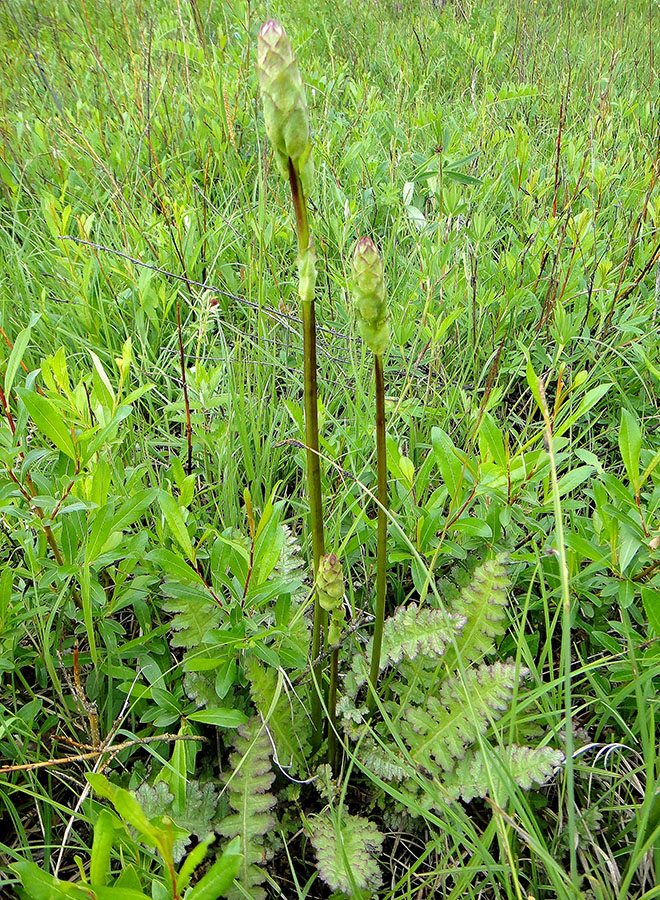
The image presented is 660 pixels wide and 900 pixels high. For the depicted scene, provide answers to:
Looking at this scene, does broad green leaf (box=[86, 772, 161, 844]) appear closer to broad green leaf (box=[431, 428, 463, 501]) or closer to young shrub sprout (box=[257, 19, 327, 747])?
young shrub sprout (box=[257, 19, 327, 747])

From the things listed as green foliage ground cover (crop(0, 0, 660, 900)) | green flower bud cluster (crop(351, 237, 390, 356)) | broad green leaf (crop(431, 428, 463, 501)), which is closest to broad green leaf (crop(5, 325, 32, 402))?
green foliage ground cover (crop(0, 0, 660, 900))

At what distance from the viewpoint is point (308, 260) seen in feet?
2.48

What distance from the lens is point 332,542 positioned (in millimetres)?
1501

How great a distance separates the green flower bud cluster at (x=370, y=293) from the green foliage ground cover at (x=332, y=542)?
0.35 metres

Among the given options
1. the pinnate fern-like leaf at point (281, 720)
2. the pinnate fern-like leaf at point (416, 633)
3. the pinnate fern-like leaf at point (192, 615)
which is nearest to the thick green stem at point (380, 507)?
the pinnate fern-like leaf at point (416, 633)

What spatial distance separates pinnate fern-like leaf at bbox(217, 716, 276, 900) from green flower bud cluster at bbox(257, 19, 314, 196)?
982mm

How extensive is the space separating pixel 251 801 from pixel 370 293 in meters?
0.93

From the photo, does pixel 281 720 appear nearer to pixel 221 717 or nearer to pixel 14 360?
pixel 221 717

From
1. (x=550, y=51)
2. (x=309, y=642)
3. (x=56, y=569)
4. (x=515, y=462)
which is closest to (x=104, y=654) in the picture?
(x=56, y=569)

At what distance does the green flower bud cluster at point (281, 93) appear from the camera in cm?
67

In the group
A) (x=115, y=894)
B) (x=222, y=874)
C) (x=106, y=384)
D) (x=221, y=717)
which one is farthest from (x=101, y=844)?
(x=106, y=384)

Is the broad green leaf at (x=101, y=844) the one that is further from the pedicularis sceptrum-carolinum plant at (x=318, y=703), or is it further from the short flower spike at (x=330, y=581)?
the short flower spike at (x=330, y=581)

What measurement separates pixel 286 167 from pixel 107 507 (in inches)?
28.8

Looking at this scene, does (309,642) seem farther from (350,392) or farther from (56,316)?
(56,316)
